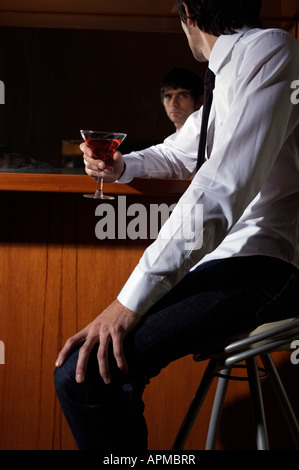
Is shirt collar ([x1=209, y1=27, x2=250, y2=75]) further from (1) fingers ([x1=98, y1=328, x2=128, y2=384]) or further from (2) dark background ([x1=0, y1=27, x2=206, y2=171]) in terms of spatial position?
(2) dark background ([x1=0, y1=27, x2=206, y2=171])

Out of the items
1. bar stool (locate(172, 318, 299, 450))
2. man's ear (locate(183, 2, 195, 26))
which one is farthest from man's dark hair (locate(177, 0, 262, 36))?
bar stool (locate(172, 318, 299, 450))

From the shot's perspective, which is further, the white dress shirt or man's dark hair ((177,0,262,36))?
man's dark hair ((177,0,262,36))

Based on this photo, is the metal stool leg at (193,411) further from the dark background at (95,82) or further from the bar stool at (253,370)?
the dark background at (95,82)

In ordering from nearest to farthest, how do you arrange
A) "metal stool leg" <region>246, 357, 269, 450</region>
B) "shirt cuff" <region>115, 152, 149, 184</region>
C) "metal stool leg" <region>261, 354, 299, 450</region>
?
"metal stool leg" <region>246, 357, 269, 450</region>, "metal stool leg" <region>261, 354, 299, 450</region>, "shirt cuff" <region>115, 152, 149, 184</region>

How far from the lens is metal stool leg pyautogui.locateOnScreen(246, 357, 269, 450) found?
1.09 m

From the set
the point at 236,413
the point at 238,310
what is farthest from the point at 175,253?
the point at 236,413

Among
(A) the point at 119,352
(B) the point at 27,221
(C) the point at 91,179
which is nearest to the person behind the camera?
(A) the point at 119,352

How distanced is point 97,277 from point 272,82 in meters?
0.82

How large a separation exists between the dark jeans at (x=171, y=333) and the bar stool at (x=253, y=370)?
3cm

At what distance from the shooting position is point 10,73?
5.07 m

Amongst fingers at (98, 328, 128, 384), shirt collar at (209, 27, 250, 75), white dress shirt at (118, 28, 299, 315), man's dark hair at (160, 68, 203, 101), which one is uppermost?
man's dark hair at (160, 68, 203, 101)

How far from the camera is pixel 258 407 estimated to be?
44.1 inches

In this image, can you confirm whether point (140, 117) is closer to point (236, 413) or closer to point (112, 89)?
point (112, 89)

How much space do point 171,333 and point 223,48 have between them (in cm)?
61
